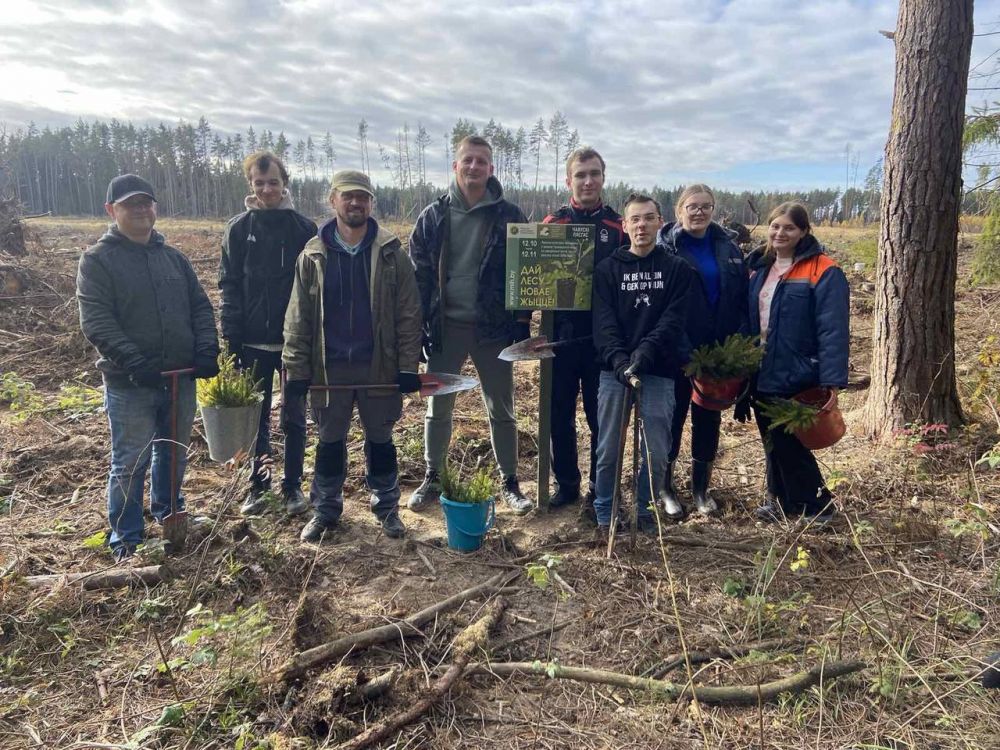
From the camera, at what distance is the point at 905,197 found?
15.8 ft

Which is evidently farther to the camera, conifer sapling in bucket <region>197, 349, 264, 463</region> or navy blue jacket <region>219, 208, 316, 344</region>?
navy blue jacket <region>219, 208, 316, 344</region>

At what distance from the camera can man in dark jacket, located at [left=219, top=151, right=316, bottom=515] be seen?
4.23 m

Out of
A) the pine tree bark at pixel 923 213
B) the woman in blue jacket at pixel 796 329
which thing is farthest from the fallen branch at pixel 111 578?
the pine tree bark at pixel 923 213

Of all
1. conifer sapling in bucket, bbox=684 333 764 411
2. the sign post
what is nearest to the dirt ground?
conifer sapling in bucket, bbox=684 333 764 411

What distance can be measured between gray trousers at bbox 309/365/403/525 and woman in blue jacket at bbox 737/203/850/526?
8.33 feet

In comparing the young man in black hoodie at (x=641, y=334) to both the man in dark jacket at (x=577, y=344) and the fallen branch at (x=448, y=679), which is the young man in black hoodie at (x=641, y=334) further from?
the fallen branch at (x=448, y=679)

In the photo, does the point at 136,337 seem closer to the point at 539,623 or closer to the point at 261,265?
the point at 261,265

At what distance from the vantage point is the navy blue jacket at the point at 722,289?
403cm

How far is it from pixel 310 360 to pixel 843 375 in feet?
11.1

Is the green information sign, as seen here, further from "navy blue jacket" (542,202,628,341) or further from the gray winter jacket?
the gray winter jacket

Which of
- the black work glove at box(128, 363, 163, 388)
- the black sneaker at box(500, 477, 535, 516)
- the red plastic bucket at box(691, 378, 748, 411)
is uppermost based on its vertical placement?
the black work glove at box(128, 363, 163, 388)

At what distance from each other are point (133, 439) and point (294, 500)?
4.19 feet

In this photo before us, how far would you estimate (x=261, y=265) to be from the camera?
425cm

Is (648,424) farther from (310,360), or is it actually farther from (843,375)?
(310,360)
